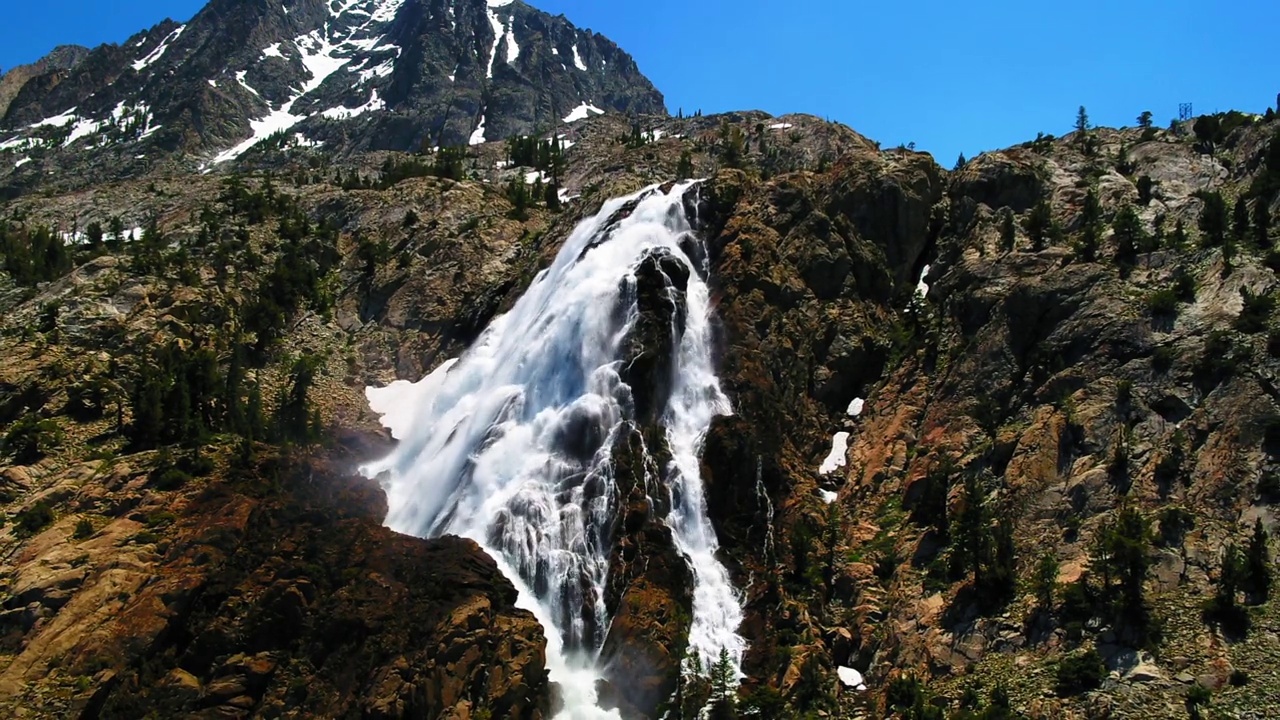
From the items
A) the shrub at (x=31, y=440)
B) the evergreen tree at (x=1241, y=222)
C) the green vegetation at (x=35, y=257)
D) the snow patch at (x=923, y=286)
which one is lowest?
the shrub at (x=31, y=440)

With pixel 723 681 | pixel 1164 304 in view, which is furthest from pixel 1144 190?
pixel 723 681

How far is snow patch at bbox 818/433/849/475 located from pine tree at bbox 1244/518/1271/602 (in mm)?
22175

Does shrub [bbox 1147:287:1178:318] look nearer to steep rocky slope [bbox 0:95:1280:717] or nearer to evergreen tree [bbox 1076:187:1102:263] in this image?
steep rocky slope [bbox 0:95:1280:717]

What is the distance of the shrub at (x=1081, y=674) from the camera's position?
110 feet

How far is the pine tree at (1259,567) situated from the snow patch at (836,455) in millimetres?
22175

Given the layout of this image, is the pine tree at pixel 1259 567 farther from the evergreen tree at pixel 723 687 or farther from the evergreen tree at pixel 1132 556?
the evergreen tree at pixel 723 687

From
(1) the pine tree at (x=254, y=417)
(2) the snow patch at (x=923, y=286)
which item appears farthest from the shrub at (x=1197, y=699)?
(1) the pine tree at (x=254, y=417)

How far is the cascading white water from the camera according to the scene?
4338 cm

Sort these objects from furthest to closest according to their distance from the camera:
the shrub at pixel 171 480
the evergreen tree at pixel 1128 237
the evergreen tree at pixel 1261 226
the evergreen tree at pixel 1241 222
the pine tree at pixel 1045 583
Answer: the evergreen tree at pixel 1128 237 → the evergreen tree at pixel 1241 222 → the evergreen tree at pixel 1261 226 → the shrub at pixel 171 480 → the pine tree at pixel 1045 583

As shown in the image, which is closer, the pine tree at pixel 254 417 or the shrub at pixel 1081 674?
the shrub at pixel 1081 674

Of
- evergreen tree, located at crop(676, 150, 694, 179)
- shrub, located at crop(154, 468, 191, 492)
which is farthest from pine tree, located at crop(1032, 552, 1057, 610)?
evergreen tree, located at crop(676, 150, 694, 179)

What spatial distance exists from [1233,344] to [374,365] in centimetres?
5401

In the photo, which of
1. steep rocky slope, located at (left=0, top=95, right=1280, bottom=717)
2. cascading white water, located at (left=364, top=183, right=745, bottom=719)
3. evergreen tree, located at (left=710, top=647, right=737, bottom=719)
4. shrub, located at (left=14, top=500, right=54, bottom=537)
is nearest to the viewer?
steep rocky slope, located at (left=0, top=95, right=1280, bottom=717)

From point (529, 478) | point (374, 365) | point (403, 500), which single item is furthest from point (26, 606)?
point (374, 365)
